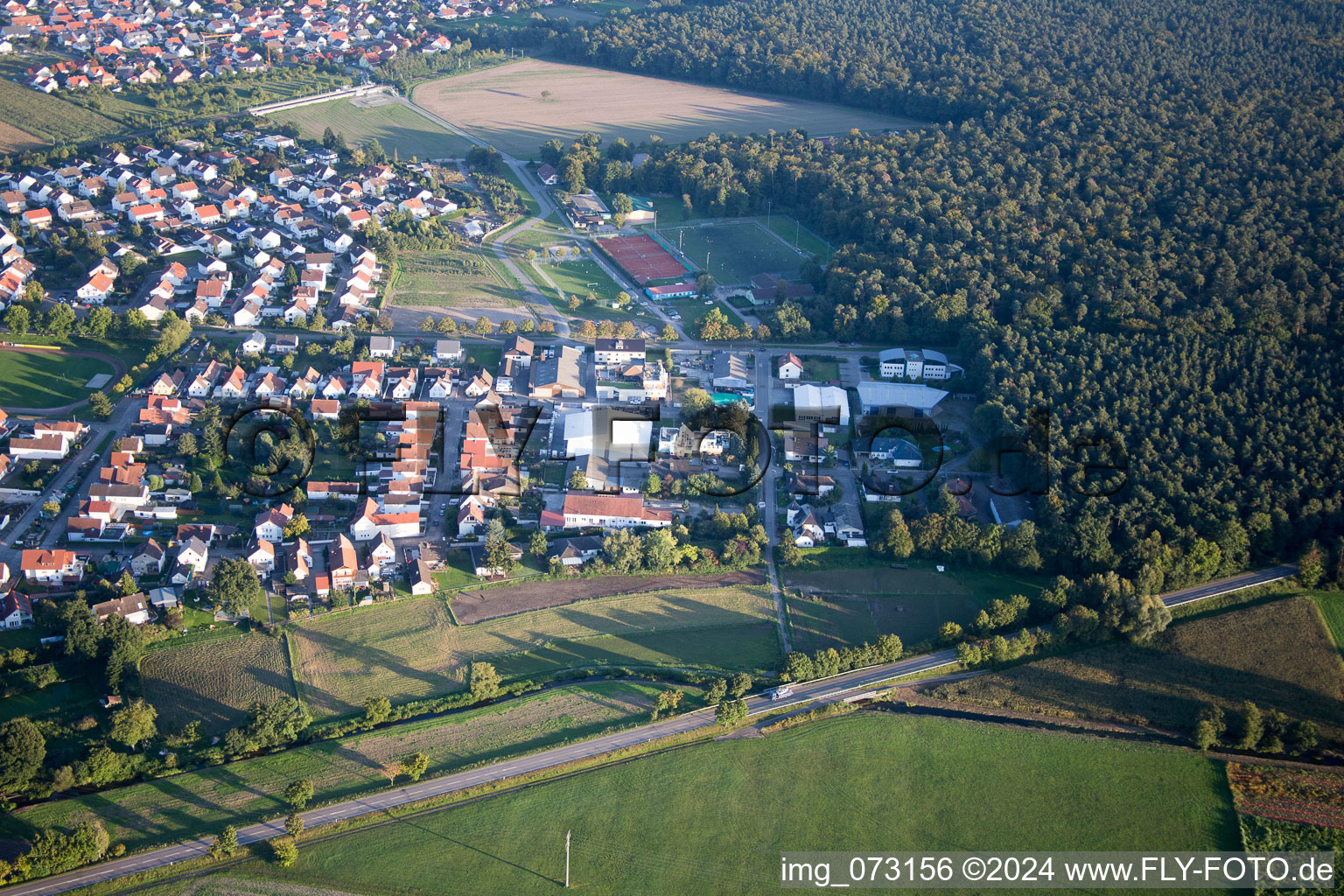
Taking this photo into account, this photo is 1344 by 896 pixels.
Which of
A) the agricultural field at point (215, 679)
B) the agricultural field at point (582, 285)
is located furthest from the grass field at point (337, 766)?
the agricultural field at point (582, 285)

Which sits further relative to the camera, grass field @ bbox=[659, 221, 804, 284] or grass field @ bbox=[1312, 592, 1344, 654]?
grass field @ bbox=[659, 221, 804, 284]

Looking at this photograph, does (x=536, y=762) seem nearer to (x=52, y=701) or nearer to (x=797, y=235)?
(x=52, y=701)

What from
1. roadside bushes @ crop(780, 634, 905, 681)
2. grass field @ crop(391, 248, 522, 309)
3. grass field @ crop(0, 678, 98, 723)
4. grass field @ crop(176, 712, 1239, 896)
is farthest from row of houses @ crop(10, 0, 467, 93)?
roadside bushes @ crop(780, 634, 905, 681)

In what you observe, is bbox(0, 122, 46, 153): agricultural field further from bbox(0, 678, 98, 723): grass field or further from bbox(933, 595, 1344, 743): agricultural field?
bbox(933, 595, 1344, 743): agricultural field

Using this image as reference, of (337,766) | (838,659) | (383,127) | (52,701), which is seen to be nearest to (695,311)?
(838,659)

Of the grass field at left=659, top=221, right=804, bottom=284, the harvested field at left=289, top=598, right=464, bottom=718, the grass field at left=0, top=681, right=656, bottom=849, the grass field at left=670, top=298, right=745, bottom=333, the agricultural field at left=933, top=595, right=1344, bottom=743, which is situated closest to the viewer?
the grass field at left=0, top=681, right=656, bottom=849

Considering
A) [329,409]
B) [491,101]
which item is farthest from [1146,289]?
[491,101]
